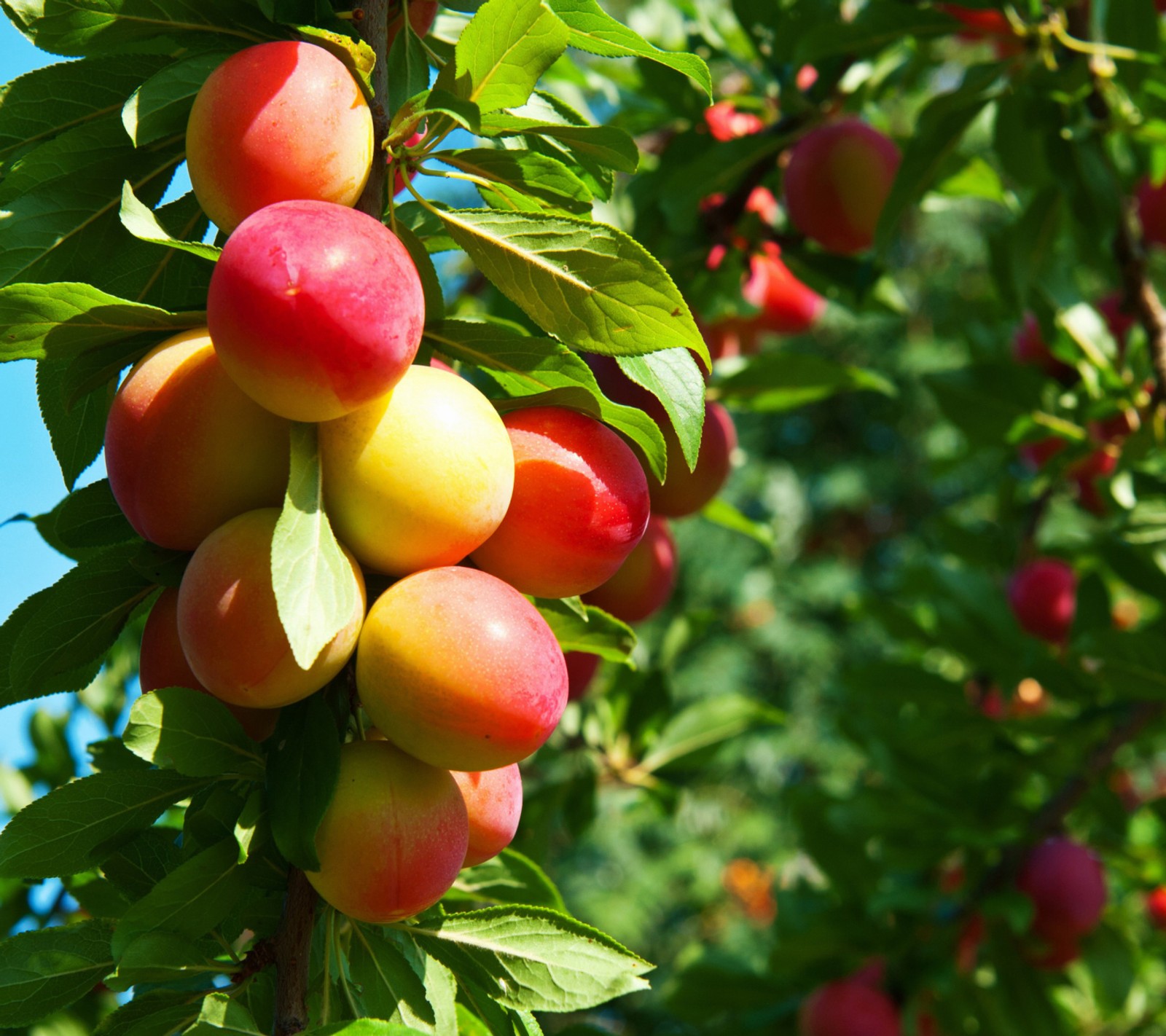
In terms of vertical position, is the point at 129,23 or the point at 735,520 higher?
the point at 129,23

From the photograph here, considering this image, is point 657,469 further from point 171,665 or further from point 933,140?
point 933,140

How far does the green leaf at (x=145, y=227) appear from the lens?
0.38m

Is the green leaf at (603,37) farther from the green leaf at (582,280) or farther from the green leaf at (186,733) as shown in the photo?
the green leaf at (186,733)

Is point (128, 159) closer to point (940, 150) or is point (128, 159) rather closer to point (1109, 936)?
point (940, 150)

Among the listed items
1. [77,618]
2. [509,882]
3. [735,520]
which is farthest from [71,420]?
[735,520]

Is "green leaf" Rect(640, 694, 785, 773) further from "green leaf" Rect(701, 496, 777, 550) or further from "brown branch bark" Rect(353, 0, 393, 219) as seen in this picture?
"brown branch bark" Rect(353, 0, 393, 219)

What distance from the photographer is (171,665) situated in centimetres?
41

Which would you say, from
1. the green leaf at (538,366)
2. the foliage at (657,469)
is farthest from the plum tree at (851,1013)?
the green leaf at (538,366)

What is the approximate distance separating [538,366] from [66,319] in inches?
6.7

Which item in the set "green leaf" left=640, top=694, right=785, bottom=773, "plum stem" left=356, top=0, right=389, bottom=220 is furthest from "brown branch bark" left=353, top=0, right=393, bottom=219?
"green leaf" left=640, top=694, right=785, bottom=773

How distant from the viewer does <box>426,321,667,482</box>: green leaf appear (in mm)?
427

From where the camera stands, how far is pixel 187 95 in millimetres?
414

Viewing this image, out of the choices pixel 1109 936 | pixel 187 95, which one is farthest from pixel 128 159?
pixel 1109 936

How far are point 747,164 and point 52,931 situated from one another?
702mm
